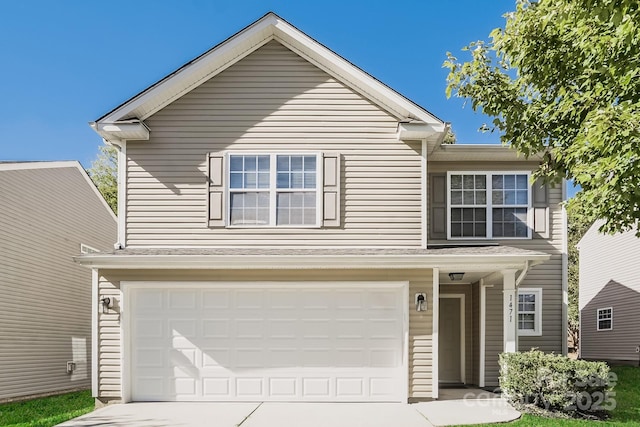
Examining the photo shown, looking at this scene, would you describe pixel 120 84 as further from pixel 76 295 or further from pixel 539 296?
pixel 539 296

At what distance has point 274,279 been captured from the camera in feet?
33.8

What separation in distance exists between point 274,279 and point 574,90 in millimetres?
5762

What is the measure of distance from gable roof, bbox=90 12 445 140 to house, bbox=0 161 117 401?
12.8 feet

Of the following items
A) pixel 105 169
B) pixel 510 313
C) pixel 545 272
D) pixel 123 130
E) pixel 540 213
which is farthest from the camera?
pixel 105 169

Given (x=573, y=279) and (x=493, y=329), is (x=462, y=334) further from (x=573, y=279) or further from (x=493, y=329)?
(x=573, y=279)

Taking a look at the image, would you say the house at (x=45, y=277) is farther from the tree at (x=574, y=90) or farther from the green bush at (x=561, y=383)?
the green bush at (x=561, y=383)

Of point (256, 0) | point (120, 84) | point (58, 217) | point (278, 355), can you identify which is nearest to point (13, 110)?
point (120, 84)

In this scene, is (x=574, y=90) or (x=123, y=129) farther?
(x=123, y=129)

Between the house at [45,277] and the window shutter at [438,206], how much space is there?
9.18m

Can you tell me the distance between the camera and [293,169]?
10.7 metres

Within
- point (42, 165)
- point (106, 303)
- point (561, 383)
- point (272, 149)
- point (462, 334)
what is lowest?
point (561, 383)

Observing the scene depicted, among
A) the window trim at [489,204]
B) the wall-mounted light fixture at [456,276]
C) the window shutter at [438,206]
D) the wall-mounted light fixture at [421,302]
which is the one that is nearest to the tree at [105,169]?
the window shutter at [438,206]

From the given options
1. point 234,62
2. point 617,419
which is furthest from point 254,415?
point 234,62

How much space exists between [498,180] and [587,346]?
12.2m
